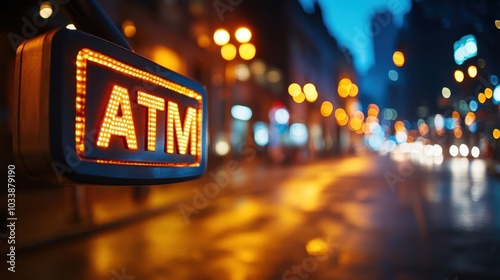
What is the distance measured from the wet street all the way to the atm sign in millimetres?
4937

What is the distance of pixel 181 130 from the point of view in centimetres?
175

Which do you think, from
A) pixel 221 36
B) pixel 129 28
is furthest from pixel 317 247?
pixel 129 28

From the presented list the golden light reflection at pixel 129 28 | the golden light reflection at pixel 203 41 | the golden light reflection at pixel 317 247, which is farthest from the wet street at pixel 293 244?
the golden light reflection at pixel 203 41

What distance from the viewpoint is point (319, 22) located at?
69.2m

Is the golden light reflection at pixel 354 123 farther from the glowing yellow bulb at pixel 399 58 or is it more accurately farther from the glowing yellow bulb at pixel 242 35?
the glowing yellow bulb at pixel 242 35

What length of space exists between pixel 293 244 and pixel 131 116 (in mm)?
7592

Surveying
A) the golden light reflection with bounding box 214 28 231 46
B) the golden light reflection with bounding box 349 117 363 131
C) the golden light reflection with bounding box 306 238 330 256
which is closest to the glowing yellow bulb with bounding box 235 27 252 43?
the golden light reflection with bounding box 214 28 231 46

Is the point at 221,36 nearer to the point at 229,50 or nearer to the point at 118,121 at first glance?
the point at 229,50

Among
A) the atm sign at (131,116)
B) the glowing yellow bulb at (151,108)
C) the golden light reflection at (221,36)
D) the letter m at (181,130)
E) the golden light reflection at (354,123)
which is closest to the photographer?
the atm sign at (131,116)

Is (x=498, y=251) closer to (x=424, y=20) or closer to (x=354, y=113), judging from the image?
(x=424, y=20)

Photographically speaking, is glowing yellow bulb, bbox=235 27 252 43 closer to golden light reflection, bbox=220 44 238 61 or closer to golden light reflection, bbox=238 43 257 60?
golden light reflection, bbox=238 43 257 60

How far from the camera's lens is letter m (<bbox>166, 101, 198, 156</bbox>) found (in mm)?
1689

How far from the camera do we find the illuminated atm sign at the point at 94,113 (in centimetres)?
123

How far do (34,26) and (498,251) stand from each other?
8.53 metres
